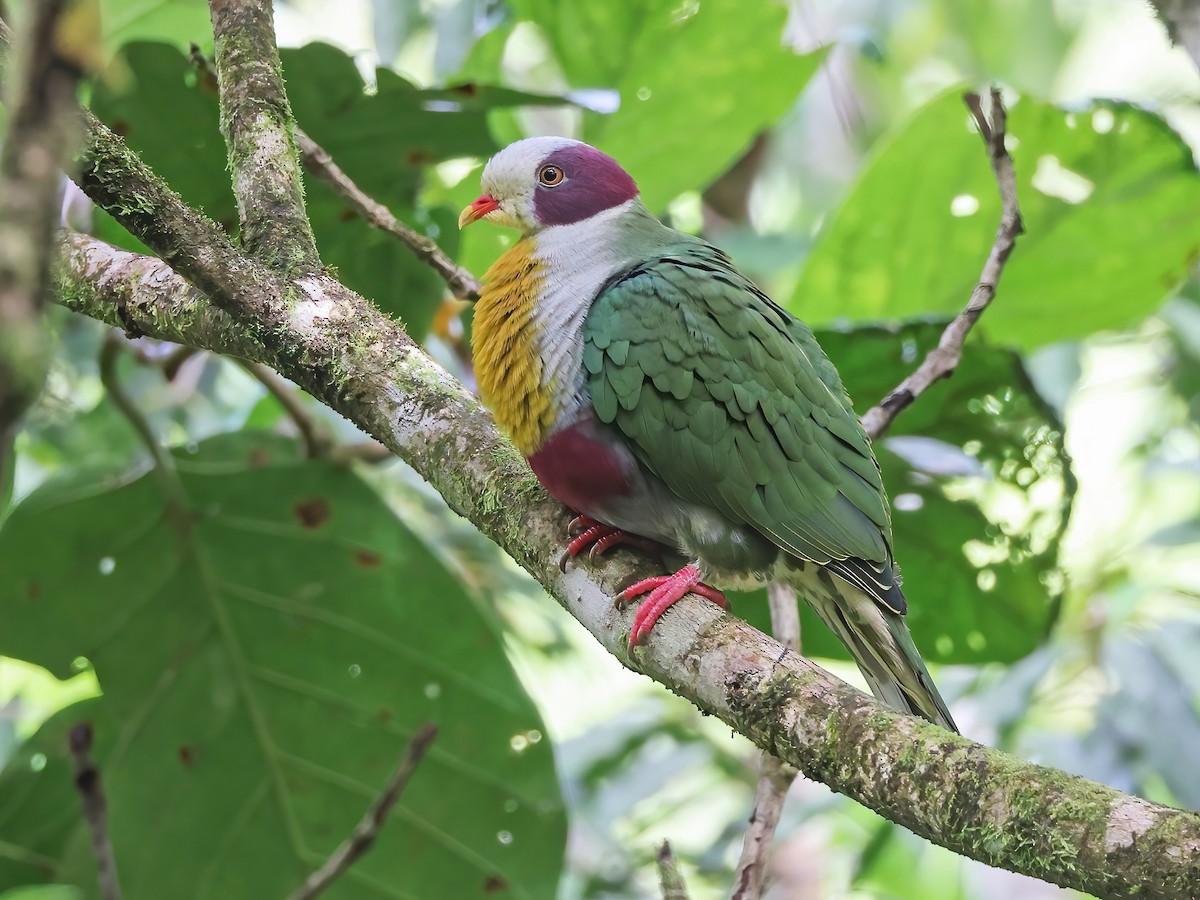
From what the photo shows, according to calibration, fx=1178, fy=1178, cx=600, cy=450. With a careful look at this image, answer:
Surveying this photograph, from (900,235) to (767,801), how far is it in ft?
6.30

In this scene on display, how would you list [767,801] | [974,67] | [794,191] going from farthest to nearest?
[794,191], [974,67], [767,801]

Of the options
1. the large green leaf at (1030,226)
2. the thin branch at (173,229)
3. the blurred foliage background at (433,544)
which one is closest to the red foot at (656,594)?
the thin branch at (173,229)

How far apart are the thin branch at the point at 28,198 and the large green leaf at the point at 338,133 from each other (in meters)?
2.19

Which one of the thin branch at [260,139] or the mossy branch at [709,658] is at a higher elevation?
the thin branch at [260,139]

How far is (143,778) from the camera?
120 inches

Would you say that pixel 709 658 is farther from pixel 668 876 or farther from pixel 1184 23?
pixel 1184 23

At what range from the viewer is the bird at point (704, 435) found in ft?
7.11

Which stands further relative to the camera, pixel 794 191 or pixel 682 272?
pixel 794 191

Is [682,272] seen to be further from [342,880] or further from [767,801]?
[342,880]

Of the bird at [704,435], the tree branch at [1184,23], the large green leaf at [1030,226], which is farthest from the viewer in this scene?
the large green leaf at [1030,226]

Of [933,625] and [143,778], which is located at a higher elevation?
[933,625]

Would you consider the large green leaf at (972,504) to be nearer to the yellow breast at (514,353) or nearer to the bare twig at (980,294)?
the bare twig at (980,294)

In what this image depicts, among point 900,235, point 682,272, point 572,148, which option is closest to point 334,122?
point 572,148

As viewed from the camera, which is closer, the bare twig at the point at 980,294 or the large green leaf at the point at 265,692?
the bare twig at the point at 980,294
